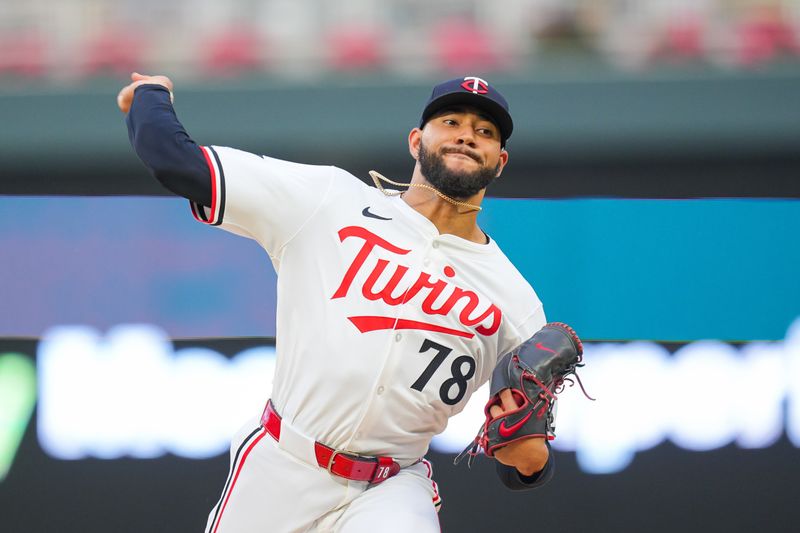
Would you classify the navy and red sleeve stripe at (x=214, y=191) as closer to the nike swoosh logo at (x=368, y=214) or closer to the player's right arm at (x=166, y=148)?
the player's right arm at (x=166, y=148)

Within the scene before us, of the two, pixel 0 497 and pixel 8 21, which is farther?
pixel 8 21

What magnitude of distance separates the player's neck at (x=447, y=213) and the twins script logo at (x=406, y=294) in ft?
0.55

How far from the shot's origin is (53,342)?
494 cm

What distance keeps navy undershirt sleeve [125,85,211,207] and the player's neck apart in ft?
2.04

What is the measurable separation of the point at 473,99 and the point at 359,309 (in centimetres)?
67

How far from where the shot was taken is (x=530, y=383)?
98.3 inches

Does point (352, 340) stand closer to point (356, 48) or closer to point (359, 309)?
point (359, 309)

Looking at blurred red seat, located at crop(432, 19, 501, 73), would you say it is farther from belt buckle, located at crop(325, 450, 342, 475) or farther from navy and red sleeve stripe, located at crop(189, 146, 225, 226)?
belt buckle, located at crop(325, 450, 342, 475)

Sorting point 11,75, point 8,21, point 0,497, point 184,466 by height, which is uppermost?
point 8,21

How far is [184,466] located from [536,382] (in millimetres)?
2872

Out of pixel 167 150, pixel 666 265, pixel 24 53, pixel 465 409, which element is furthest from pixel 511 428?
pixel 24 53

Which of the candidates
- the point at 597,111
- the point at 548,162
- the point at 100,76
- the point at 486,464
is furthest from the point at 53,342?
the point at 597,111

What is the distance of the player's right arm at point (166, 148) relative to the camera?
238 cm

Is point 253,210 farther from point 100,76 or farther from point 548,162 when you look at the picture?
point 100,76
